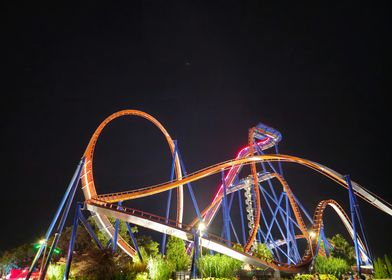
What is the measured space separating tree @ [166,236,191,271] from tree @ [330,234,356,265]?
20228 mm

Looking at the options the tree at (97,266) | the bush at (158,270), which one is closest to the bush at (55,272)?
the tree at (97,266)

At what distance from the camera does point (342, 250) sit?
35.1 metres

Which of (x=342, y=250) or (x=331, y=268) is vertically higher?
(x=342, y=250)

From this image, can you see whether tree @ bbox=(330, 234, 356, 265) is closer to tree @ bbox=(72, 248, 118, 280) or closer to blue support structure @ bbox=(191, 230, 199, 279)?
blue support structure @ bbox=(191, 230, 199, 279)

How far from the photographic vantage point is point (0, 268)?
36031 millimetres

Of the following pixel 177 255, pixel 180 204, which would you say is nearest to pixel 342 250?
pixel 180 204

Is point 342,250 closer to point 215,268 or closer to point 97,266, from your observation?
point 215,268

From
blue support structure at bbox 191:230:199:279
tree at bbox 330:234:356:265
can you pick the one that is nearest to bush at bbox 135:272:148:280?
blue support structure at bbox 191:230:199:279

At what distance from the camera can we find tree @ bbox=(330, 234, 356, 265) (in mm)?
33206

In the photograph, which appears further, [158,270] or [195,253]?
[195,253]

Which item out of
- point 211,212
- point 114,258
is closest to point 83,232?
point 211,212

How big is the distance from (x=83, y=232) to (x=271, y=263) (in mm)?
21101

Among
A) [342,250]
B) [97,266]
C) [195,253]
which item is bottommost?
[97,266]

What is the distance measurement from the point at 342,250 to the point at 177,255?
23600mm
